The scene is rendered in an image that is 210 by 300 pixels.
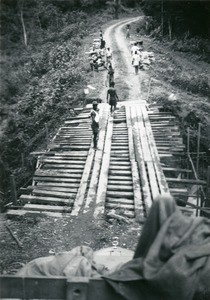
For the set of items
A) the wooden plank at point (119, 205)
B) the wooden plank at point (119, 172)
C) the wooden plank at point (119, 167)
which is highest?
the wooden plank at point (119, 167)

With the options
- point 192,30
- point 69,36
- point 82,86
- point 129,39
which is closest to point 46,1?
point 69,36

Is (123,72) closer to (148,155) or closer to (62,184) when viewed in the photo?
(148,155)

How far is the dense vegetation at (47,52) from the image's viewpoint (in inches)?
677

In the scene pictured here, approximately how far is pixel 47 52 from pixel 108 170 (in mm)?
25656

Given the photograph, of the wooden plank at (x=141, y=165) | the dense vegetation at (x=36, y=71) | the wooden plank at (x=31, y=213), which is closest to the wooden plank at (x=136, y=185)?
the wooden plank at (x=141, y=165)

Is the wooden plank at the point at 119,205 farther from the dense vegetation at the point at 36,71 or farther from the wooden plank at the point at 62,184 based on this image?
the dense vegetation at the point at 36,71

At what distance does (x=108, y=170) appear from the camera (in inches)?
396

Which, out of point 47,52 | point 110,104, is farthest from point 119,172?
point 47,52

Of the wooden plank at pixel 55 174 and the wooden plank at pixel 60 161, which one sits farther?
the wooden plank at pixel 60 161

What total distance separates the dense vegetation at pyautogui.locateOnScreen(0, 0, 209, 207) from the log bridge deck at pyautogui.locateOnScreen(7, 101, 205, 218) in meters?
2.65

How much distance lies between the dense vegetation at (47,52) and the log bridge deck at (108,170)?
2655 mm

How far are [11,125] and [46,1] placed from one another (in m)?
31.9

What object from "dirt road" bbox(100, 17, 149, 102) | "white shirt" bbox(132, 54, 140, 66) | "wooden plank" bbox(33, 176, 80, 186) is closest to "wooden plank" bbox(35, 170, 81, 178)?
"wooden plank" bbox(33, 176, 80, 186)

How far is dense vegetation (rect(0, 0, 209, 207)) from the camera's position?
1720 cm
